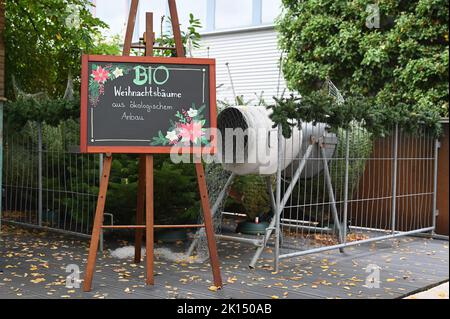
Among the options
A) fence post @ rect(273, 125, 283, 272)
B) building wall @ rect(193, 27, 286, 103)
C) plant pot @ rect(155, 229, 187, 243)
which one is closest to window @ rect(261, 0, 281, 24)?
building wall @ rect(193, 27, 286, 103)

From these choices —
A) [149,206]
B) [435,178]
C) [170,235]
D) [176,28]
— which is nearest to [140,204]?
[149,206]

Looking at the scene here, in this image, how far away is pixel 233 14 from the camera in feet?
55.0

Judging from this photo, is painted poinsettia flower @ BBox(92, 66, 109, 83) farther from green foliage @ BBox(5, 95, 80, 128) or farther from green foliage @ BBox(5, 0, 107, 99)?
green foliage @ BBox(5, 0, 107, 99)

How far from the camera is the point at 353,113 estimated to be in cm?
702

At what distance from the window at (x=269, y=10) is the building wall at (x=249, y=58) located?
0.82ft

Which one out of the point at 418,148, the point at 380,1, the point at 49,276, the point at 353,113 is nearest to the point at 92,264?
the point at 49,276

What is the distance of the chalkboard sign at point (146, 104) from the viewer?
5.41 meters

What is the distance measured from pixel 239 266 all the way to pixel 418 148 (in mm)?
3815

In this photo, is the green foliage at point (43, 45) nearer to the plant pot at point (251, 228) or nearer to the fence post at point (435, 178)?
the plant pot at point (251, 228)

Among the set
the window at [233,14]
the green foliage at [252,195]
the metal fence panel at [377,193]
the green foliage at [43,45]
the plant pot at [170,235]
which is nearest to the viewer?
the plant pot at [170,235]

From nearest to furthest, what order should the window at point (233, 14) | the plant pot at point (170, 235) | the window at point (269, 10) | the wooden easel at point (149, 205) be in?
the wooden easel at point (149, 205), the plant pot at point (170, 235), the window at point (269, 10), the window at point (233, 14)

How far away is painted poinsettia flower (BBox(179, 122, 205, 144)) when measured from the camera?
552 cm

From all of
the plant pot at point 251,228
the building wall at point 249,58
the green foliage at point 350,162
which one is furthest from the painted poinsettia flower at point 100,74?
the building wall at point 249,58
